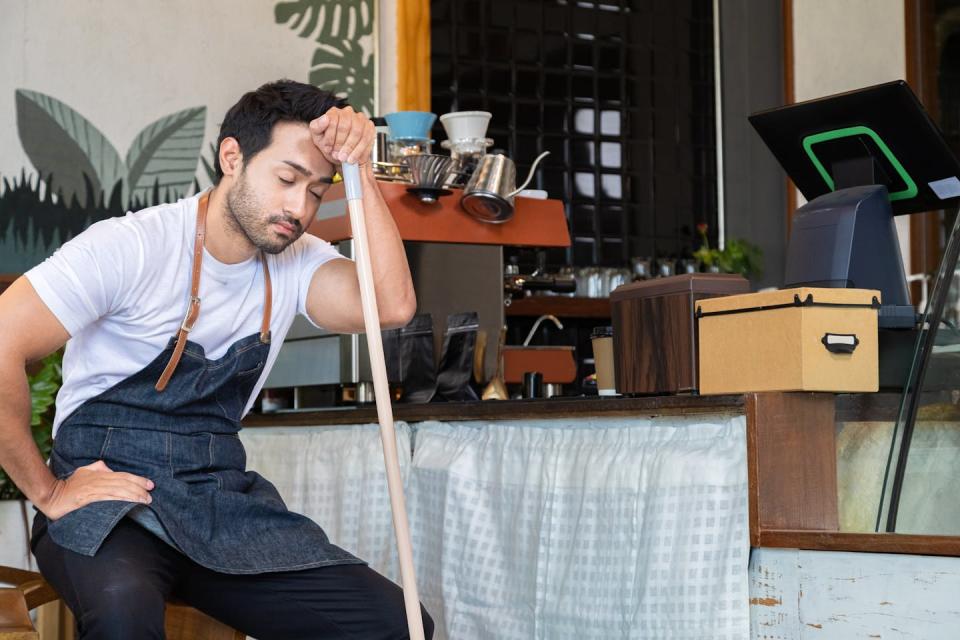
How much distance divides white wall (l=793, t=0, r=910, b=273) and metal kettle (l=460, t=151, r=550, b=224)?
307cm

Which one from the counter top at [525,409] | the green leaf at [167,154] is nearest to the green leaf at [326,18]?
the green leaf at [167,154]

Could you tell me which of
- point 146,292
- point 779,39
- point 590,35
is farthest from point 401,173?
point 779,39

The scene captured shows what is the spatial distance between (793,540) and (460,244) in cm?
174

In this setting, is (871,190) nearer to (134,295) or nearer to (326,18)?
(134,295)

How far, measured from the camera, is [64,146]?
4.68m

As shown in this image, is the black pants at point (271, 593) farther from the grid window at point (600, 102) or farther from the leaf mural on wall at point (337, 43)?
the grid window at point (600, 102)

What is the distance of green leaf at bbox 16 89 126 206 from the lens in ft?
15.2

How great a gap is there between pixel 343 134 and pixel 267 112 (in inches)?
7.8

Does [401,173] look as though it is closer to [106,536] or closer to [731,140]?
[106,536]

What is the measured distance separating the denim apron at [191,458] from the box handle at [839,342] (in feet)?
2.85

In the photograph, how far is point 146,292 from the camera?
2.07m

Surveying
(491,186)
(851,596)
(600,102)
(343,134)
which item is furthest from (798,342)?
(600,102)

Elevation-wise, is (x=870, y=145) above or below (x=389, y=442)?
above

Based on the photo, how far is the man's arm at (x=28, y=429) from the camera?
1.91 metres
